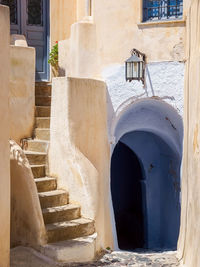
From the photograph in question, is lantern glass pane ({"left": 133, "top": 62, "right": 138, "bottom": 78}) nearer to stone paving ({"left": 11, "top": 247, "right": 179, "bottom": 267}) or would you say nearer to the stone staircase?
the stone staircase

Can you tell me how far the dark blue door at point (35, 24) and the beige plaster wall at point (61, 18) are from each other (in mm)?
310

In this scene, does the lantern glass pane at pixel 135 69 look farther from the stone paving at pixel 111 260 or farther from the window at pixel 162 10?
the stone paving at pixel 111 260

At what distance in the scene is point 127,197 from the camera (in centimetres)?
1197

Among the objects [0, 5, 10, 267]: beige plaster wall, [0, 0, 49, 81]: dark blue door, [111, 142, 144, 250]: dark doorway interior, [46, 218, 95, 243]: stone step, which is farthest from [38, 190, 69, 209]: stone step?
[0, 0, 49, 81]: dark blue door

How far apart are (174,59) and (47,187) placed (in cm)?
297

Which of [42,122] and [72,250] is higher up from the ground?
[42,122]

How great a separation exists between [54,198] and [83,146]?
0.96 m

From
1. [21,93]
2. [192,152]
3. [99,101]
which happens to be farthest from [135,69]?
[21,93]

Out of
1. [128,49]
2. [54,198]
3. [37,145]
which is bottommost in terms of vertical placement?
[54,198]

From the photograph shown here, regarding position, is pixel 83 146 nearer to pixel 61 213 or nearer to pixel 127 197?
pixel 61 213

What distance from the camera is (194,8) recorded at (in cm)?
632

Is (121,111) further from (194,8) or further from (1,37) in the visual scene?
(1,37)

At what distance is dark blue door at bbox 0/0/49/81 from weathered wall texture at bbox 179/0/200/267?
4.37m

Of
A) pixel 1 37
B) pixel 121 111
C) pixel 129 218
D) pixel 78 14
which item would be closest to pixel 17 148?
pixel 1 37
